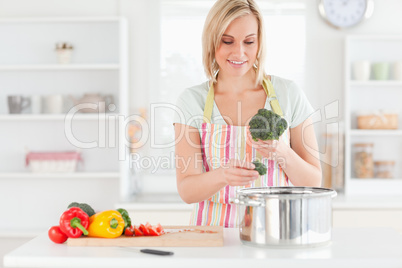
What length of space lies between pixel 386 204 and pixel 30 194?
286 centimetres

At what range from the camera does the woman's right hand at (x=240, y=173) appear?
195 cm

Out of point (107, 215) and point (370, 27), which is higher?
point (370, 27)

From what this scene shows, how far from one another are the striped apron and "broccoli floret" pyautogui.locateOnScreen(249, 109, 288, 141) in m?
0.30

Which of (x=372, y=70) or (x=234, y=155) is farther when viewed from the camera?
(x=372, y=70)

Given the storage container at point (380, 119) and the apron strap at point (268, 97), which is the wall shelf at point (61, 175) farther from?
the apron strap at point (268, 97)

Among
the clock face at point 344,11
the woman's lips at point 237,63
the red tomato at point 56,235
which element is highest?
the clock face at point 344,11

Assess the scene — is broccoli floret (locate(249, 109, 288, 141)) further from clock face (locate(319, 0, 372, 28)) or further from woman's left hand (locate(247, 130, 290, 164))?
clock face (locate(319, 0, 372, 28))

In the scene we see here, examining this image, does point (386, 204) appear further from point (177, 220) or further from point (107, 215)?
point (107, 215)

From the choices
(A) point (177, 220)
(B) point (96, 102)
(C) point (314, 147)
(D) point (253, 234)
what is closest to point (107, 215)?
(D) point (253, 234)

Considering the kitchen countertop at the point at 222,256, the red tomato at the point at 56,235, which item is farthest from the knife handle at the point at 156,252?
the red tomato at the point at 56,235

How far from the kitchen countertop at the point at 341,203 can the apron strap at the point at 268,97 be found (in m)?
1.88

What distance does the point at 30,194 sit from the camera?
481cm

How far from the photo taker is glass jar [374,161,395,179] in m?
4.47

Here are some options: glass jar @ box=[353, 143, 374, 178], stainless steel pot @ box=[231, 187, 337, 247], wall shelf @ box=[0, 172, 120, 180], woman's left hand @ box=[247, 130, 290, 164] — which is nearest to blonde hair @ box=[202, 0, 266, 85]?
woman's left hand @ box=[247, 130, 290, 164]
